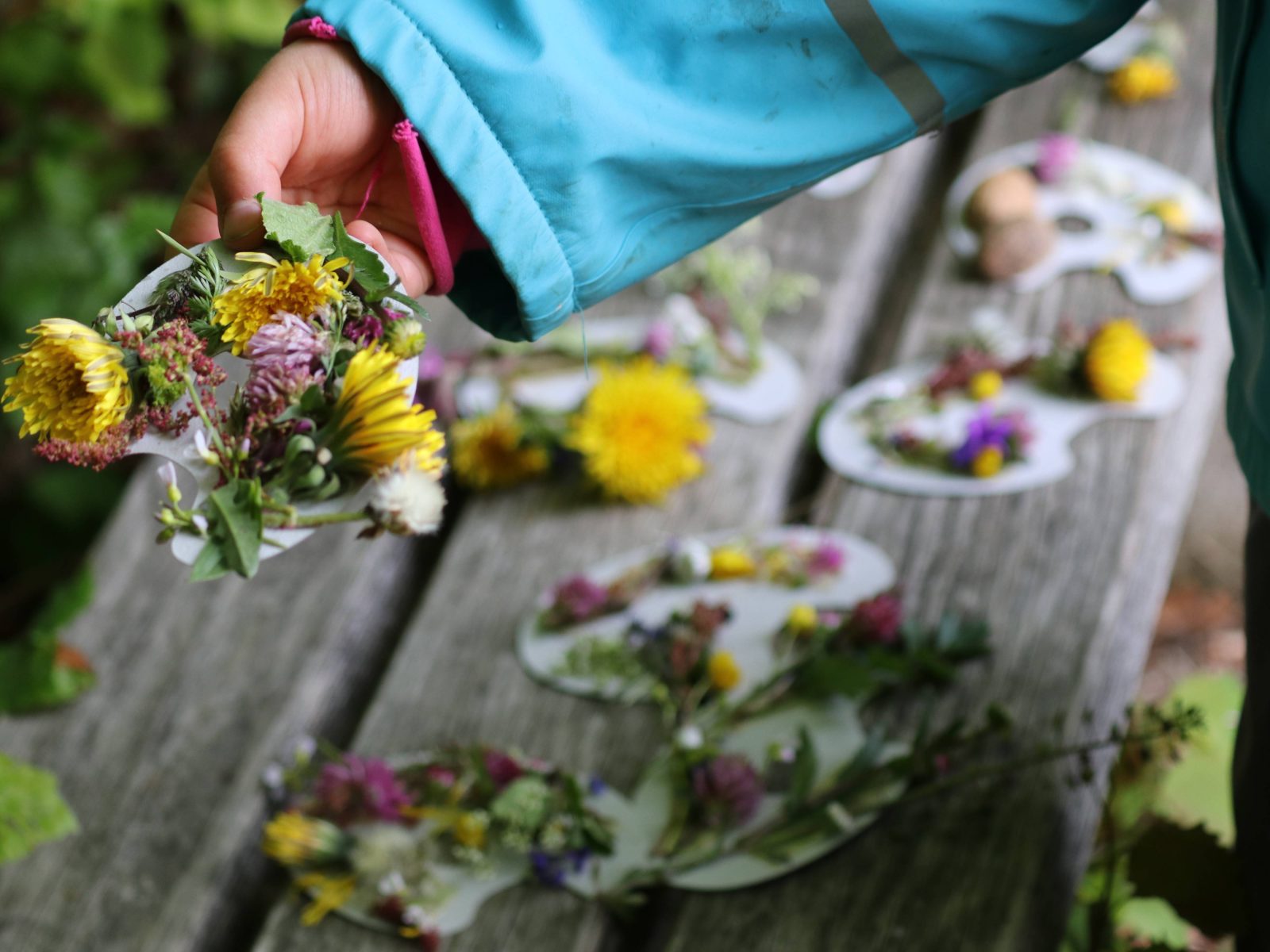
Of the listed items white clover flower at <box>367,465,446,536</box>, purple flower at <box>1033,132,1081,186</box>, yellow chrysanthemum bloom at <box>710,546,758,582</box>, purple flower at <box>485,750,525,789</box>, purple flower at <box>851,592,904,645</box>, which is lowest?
purple flower at <box>1033,132,1081,186</box>

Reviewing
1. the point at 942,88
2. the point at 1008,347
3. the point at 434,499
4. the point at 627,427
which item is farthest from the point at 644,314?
the point at 434,499

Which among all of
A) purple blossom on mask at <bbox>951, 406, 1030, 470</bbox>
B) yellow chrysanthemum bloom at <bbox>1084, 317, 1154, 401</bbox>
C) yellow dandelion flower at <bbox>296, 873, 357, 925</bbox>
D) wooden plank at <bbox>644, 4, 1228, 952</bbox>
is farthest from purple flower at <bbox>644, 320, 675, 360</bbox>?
yellow dandelion flower at <bbox>296, 873, 357, 925</bbox>

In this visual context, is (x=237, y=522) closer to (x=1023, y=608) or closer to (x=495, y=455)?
(x=495, y=455)

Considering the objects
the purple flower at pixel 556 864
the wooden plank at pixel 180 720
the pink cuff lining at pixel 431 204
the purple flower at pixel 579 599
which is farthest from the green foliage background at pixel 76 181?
the purple flower at pixel 556 864

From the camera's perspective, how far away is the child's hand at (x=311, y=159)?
2.36 feet

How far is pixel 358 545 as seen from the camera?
1337mm

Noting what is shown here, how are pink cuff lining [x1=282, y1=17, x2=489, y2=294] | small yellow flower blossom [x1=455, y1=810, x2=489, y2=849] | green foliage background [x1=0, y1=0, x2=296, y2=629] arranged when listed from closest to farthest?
pink cuff lining [x1=282, y1=17, x2=489, y2=294]
small yellow flower blossom [x1=455, y1=810, x2=489, y2=849]
green foliage background [x1=0, y1=0, x2=296, y2=629]

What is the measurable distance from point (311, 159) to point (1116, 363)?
0.94 meters

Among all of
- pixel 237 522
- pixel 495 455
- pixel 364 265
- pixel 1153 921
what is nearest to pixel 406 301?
pixel 364 265

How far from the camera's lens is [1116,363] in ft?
4.39

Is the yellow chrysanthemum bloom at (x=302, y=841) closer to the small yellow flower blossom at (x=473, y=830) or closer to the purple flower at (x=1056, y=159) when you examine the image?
the small yellow flower blossom at (x=473, y=830)

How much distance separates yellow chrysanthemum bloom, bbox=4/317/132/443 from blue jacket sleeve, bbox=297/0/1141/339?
0.81ft

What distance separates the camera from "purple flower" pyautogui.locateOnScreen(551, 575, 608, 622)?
1222 mm

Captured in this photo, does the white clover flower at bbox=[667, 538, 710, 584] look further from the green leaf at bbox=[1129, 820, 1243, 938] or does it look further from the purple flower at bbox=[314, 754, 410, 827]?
the green leaf at bbox=[1129, 820, 1243, 938]
